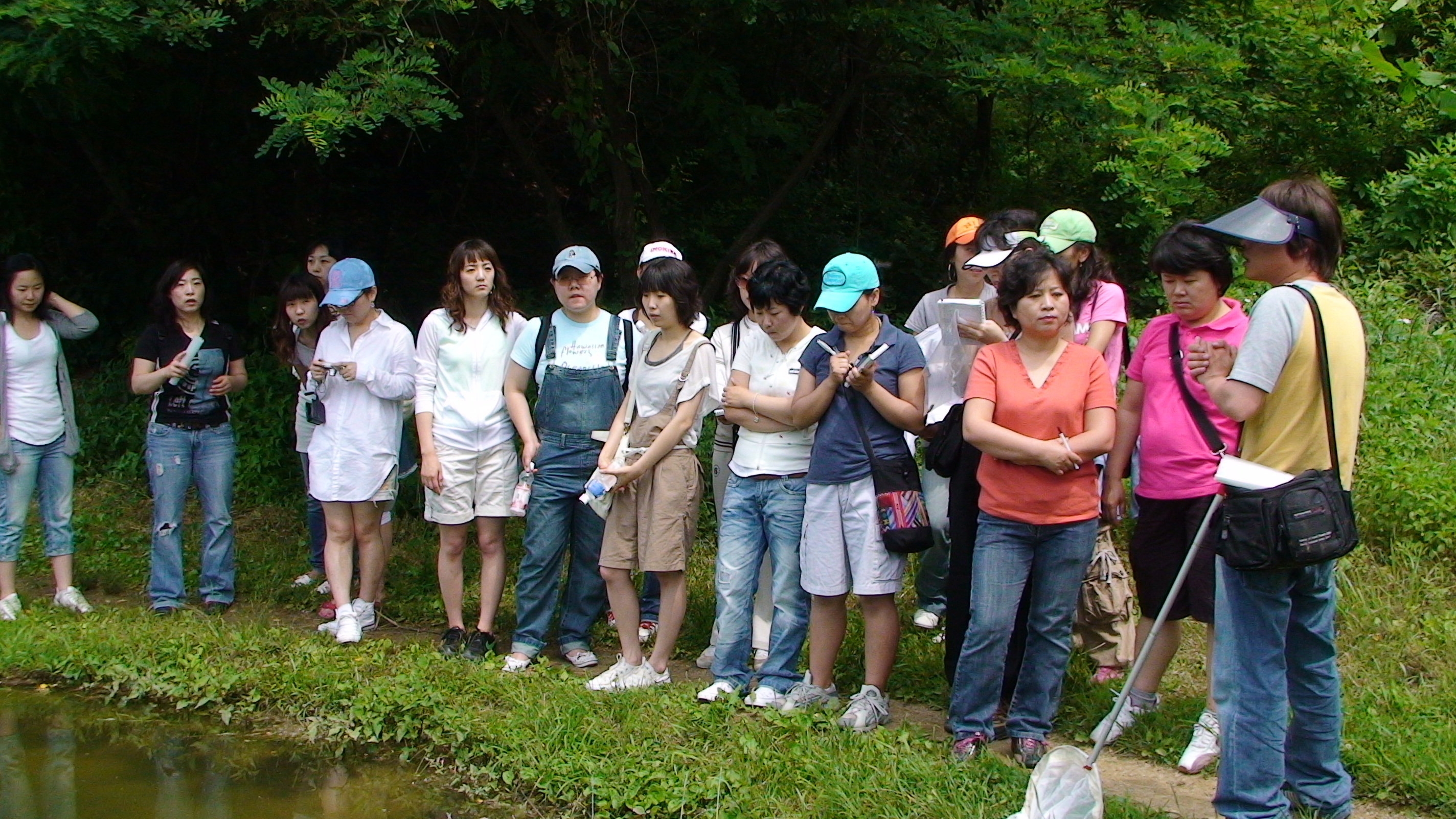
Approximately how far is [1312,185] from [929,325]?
212 centimetres

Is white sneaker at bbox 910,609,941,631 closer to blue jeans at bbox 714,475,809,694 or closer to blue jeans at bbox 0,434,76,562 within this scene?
blue jeans at bbox 714,475,809,694

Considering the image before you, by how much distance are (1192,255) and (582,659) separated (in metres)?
3.19

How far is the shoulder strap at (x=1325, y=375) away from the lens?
3.45 meters

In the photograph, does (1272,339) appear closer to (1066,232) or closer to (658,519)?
(1066,232)

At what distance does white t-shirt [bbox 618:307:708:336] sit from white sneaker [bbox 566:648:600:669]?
1.47m

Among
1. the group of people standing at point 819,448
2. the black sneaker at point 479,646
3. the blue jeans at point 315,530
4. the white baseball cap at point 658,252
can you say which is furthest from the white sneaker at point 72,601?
the white baseball cap at point 658,252

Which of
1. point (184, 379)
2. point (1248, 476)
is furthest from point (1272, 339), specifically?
point (184, 379)

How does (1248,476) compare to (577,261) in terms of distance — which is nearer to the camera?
(1248,476)

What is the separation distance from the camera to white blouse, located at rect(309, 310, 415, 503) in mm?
6109

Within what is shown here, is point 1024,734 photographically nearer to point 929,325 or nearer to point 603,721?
point 603,721

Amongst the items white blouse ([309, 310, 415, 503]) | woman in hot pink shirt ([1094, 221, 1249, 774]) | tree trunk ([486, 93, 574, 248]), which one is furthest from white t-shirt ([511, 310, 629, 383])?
tree trunk ([486, 93, 574, 248])

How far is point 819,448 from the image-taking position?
4797 mm

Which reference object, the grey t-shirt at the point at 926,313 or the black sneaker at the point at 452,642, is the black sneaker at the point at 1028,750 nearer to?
the grey t-shirt at the point at 926,313

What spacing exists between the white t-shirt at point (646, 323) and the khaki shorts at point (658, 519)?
1.79ft
